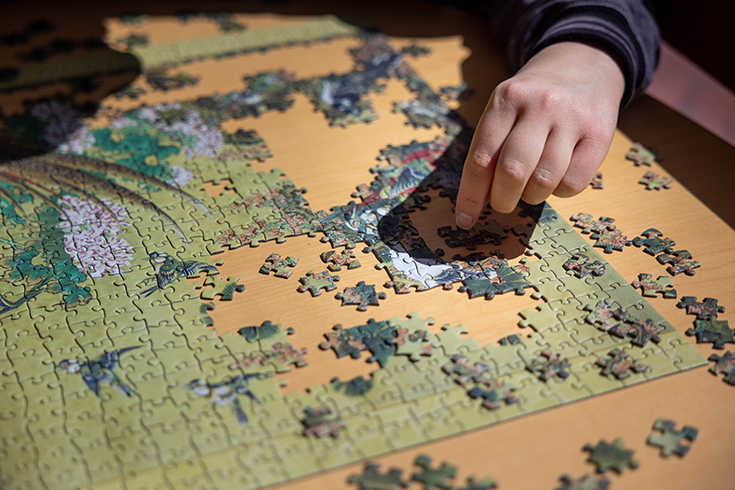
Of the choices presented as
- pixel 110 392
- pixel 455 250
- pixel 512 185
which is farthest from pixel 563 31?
pixel 110 392

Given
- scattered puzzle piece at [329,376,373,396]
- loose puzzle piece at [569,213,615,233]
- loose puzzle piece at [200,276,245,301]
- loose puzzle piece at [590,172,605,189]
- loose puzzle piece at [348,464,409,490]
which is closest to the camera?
loose puzzle piece at [348,464,409,490]

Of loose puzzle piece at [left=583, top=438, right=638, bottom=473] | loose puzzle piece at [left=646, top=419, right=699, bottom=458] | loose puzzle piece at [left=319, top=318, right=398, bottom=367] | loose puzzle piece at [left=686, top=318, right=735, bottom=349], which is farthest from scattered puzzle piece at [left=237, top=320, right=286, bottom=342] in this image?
loose puzzle piece at [left=686, top=318, right=735, bottom=349]

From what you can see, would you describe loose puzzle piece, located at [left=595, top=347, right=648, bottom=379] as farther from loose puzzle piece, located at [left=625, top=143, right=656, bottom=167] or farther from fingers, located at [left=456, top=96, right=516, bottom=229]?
loose puzzle piece, located at [left=625, top=143, right=656, bottom=167]

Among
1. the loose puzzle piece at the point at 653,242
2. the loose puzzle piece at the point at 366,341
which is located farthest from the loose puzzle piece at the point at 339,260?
the loose puzzle piece at the point at 653,242

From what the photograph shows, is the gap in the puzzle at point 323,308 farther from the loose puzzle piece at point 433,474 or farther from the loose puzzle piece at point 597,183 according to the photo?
the loose puzzle piece at point 597,183

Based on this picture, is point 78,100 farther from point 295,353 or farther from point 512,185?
point 512,185
